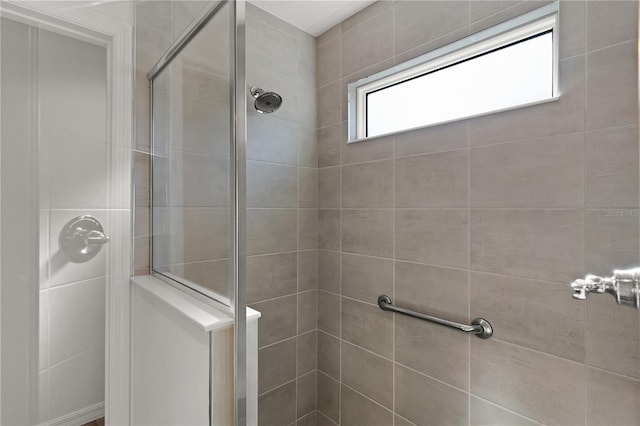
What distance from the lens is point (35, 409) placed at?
1.58ft

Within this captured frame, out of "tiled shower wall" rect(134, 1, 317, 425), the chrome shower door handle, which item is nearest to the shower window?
"tiled shower wall" rect(134, 1, 317, 425)

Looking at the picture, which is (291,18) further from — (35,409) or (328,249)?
(35,409)

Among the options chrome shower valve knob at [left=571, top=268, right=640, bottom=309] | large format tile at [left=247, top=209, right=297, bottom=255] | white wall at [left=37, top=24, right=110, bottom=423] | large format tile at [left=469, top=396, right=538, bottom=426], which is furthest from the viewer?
large format tile at [left=247, top=209, right=297, bottom=255]

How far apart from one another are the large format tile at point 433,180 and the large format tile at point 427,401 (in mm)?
736

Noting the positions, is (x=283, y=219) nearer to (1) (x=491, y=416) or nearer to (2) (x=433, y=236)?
(2) (x=433, y=236)

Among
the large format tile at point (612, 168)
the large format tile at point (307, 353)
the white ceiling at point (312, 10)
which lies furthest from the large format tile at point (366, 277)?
the white ceiling at point (312, 10)

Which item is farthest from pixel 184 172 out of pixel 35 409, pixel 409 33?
pixel 409 33

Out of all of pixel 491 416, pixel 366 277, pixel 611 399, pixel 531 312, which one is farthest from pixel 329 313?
pixel 611 399

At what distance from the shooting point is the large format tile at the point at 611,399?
803mm

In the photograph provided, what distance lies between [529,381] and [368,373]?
692 mm

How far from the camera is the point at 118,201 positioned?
0.59m

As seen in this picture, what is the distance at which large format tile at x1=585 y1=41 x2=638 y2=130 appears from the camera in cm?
80

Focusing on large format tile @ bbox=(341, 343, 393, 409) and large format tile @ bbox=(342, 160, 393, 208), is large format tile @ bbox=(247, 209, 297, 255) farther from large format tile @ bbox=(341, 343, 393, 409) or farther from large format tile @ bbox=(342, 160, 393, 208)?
large format tile @ bbox=(341, 343, 393, 409)

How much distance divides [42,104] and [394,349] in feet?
4.68
